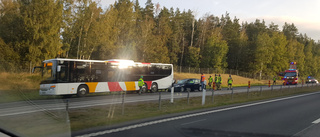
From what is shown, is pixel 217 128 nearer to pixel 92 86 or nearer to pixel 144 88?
pixel 92 86

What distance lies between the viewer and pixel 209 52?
241ft

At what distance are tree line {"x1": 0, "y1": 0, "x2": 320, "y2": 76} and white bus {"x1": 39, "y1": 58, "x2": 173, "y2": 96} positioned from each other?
555 centimetres

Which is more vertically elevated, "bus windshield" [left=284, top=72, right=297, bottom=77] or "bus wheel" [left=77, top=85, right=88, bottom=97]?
"bus windshield" [left=284, top=72, right=297, bottom=77]

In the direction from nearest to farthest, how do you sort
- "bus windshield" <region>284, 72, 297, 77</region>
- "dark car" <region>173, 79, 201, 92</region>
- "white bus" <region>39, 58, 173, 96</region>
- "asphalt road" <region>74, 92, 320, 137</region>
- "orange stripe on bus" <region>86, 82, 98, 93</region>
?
"asphalt road" <region>74, 92, 320, 137</region>, "white bus" <region>39, 58, 173, 96</region>, "orange stripe on bus" <region>86, 82, 98, 93</region>, "dark car" <region>173, 79, 201, 92</region>, "bus windshield" <region>284, 72, 297, 77</region>

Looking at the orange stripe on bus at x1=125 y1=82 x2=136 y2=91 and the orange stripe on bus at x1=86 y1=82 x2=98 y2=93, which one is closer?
the orange stripe on bus at x1=86 y1=82 x2=98 y2=93

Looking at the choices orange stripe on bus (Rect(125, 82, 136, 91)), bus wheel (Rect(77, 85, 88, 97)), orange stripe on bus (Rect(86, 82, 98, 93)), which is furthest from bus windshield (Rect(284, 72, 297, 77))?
bus wheel (Rect(77, 85, 88, 97))

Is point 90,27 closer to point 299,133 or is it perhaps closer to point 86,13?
point 86,13

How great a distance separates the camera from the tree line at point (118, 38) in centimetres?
3238

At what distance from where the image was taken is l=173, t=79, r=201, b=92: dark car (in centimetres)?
2817

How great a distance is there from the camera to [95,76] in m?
22.5

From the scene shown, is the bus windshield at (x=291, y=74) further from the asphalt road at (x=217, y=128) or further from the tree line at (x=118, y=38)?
the asphalt road at (x=217, y=128)

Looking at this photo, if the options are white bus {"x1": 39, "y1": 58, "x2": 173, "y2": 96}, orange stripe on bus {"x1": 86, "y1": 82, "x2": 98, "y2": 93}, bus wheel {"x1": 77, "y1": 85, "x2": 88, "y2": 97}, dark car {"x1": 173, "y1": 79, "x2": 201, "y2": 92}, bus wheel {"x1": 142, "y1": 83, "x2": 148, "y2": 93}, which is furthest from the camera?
dark car {"x1": 173, "y1": 79, "x2": 201, "y2": 92}

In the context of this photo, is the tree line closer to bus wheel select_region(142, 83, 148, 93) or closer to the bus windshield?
bus wheel select_region(142, 83, 148, 93)

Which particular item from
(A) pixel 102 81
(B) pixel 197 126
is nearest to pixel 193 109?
(B) pixel 197 126
